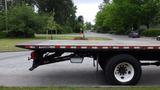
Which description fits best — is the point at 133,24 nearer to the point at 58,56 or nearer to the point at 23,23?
the point at 23,23

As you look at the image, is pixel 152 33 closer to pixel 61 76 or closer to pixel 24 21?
pixel 24 21

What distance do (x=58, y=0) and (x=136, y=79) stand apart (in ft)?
323

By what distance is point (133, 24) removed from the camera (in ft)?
299

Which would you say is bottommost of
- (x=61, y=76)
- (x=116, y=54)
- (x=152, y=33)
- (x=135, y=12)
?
(x=152, y=33)

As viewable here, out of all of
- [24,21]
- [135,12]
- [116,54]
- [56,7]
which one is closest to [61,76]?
[116,54]

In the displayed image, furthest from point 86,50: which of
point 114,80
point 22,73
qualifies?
point 22,73

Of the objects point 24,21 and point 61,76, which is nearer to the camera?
point 61,76

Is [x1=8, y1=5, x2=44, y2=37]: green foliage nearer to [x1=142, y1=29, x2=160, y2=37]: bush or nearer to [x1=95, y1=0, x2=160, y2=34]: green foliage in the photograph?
[x1=142, y1=29, x2=160, y2=37]: bush

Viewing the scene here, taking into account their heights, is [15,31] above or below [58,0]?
below

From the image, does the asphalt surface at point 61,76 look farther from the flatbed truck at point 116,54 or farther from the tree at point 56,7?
the tree at point 56,7

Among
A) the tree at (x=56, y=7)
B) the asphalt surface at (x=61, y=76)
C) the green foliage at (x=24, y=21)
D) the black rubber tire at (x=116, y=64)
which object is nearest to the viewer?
the black rubber tire at (x=116, y=64)

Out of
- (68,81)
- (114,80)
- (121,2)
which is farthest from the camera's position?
(121,2)

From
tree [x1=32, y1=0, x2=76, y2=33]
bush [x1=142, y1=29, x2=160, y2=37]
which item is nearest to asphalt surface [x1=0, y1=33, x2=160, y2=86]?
bush [x1=142, y1=29, x2=160, y2=37]

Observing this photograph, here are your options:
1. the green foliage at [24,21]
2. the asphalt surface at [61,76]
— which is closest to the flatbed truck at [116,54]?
the asphalt surface at [61,76]
